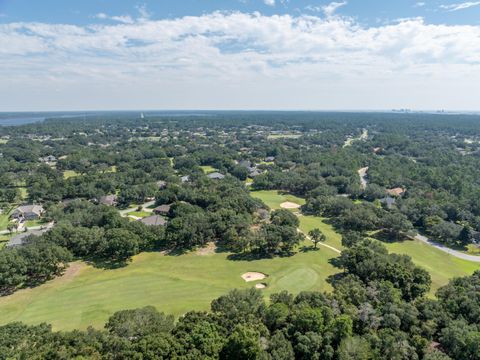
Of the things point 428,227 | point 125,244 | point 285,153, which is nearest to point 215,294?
point 125,244

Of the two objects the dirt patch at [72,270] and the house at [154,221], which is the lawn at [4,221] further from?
the house at [154,221]

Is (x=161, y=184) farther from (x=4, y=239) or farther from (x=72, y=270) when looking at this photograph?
(x=72, y=270)

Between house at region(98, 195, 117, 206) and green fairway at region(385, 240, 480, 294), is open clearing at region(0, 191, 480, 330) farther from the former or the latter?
house at region(98, 195, 117, 206)

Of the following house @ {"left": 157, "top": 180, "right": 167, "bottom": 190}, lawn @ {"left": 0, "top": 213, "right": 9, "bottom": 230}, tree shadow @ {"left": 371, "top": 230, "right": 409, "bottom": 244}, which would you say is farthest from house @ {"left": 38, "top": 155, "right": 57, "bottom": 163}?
tree shadow @ {"left": 371, "top": 230, "right": 409, "bottom": 244}

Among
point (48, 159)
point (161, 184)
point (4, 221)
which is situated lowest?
point (4, 221)

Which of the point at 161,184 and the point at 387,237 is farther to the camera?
the point at 161,184

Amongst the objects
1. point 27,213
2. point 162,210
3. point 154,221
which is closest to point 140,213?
point 162,210
